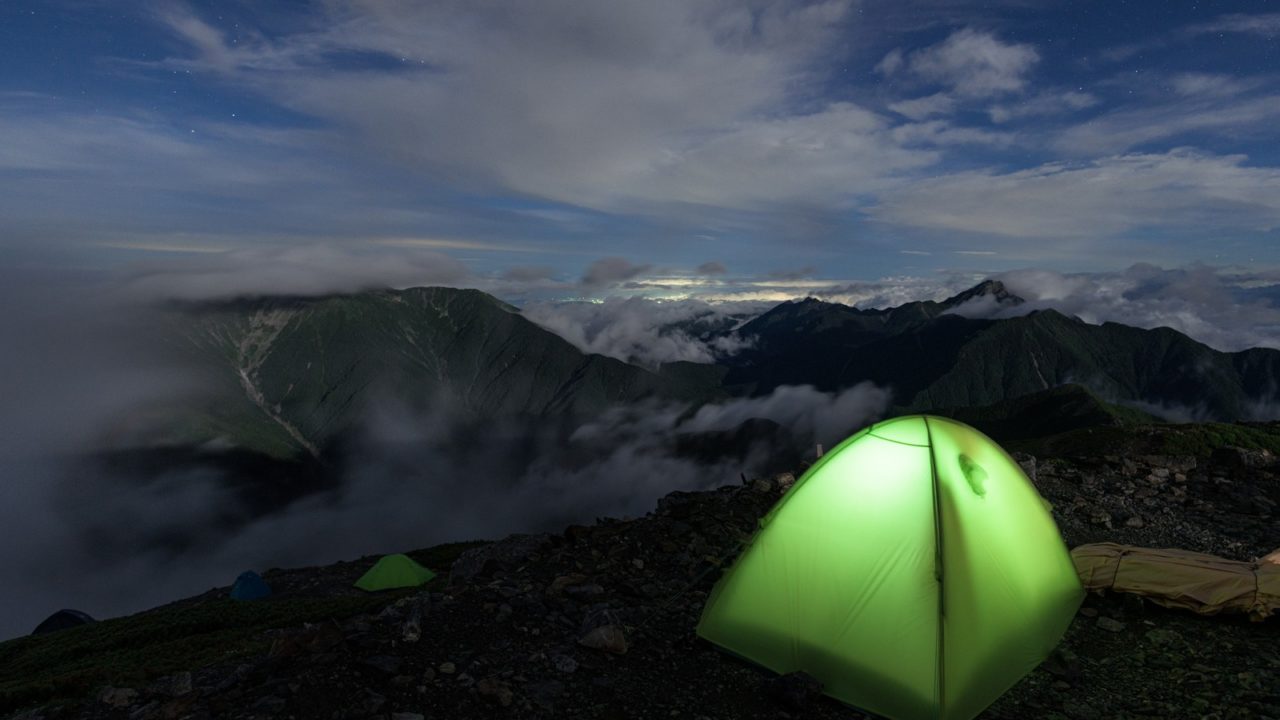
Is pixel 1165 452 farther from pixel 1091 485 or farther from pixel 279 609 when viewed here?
pixel 279 609

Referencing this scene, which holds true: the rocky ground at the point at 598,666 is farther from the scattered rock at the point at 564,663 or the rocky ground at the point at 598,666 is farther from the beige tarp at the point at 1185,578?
the beige tarp at the point at 1185,578

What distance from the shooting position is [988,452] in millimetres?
9688

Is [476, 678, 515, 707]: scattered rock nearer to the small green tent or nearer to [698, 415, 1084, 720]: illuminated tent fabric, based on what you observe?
[698, 415, 1084, 720]: illuminated tent fabric

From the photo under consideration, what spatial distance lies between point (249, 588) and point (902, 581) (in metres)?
46.9

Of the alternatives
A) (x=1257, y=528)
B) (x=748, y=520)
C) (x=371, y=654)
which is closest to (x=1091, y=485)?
(x=1257, y=528)

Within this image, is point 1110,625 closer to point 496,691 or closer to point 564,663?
point 564,663

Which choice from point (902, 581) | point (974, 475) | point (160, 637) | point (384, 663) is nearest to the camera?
point (384, 663)

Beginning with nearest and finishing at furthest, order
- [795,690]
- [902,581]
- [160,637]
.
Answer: [795,690] < [902,581] < [160,637]

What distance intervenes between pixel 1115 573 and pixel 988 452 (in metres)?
4.03

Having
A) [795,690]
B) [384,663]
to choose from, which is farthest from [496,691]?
[795,690]

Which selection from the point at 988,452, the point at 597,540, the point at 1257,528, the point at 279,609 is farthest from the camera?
the point at 279,609

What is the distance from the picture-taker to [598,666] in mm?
8266

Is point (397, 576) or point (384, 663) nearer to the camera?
point (384, 663)

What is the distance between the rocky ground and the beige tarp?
0.95ft
